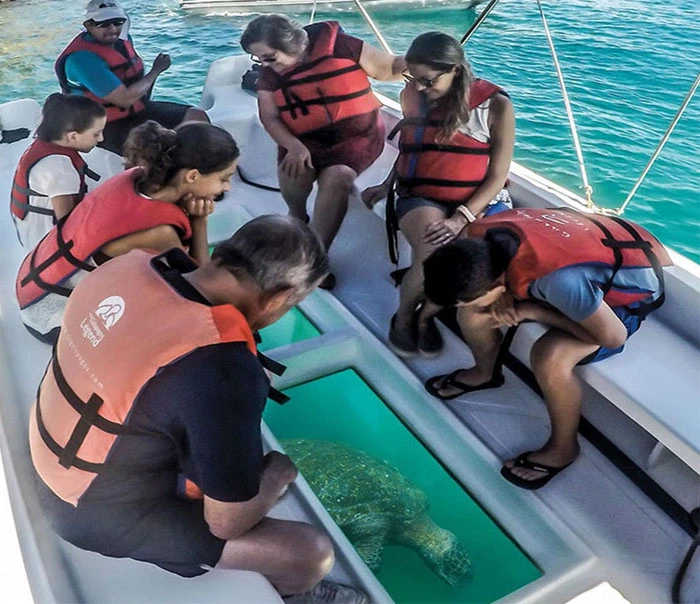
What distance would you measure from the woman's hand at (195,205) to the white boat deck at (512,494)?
24.7 inches

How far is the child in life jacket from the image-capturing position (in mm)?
2074

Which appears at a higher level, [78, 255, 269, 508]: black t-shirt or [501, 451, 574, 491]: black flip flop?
[78, 255, 269, 508]: black t-shirt

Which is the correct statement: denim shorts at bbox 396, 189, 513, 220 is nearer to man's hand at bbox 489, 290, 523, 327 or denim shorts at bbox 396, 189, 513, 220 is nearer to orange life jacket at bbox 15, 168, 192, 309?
man's hand at bbox 489, 290, 523, 327

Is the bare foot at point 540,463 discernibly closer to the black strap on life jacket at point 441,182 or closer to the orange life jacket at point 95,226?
the black strap on life jacket at point 441,182

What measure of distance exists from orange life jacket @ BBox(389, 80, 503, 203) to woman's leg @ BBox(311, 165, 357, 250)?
39 cm

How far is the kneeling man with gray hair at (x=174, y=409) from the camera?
3.19ft

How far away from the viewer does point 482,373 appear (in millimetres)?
2088

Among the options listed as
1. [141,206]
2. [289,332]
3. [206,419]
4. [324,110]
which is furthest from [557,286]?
[324,110]

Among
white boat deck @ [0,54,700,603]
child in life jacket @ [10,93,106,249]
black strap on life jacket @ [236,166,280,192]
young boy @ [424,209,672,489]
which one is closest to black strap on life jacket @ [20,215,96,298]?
white boat deck @ [0,54,700,603]

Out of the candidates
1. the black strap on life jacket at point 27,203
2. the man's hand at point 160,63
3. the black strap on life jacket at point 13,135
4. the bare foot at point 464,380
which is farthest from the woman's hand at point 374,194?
the black strap on life jacket at point 13,135

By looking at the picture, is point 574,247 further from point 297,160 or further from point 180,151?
point 297,160

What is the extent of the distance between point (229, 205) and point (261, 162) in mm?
432

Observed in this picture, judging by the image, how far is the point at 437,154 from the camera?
212 cm

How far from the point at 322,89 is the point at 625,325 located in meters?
1.48
